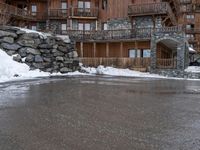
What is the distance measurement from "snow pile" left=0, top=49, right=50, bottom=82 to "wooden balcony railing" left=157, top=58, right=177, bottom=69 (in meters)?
13.4

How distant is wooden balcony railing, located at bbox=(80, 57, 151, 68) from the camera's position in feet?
114

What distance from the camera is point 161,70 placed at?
32.5m

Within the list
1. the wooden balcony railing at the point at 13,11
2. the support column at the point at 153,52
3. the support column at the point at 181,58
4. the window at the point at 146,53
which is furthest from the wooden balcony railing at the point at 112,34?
the wooden balcony railing at the point at 13,11

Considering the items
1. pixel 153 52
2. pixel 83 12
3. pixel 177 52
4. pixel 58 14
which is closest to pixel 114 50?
pixel 153 52

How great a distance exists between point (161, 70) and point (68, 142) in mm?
27107

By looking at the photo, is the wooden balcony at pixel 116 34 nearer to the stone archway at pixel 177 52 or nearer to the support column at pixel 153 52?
the stone archway at pixel 177 52

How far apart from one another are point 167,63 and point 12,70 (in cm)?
1780

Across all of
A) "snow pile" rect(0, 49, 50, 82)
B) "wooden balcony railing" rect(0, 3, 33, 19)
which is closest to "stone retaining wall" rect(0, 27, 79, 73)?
"snow pile" rect(0, 49, 50, 82)

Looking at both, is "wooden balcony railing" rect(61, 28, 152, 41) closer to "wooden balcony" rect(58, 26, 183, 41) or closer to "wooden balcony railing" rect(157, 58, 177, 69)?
"wooden balcony" rect(58, 26, 183, 41)

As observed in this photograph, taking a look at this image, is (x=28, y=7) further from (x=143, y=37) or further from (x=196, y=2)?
(x=196, y=2)

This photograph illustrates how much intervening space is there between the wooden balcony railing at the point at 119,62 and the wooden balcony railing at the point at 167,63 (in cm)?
123

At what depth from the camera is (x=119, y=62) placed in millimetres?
36094

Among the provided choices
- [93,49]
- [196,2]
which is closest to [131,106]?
[93,49]

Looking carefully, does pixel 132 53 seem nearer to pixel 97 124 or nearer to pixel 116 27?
pixel 116 27
